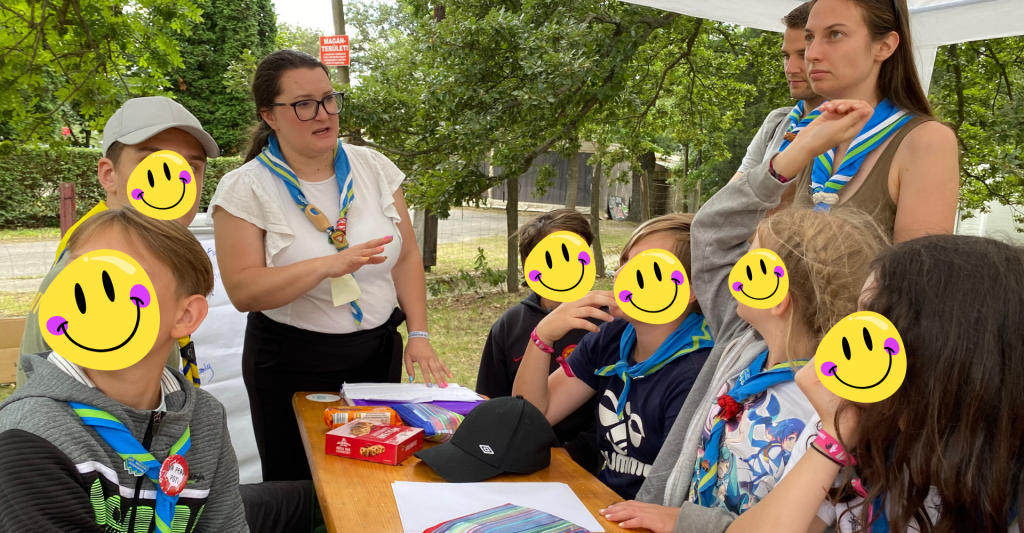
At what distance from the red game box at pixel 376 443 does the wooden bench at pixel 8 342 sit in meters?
3.78

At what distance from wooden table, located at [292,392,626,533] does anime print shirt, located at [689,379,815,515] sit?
0.24 m

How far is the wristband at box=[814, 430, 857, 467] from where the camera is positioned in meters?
1.17

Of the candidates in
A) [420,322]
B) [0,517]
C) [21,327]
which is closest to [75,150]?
[21,327]

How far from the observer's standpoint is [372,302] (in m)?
2.38

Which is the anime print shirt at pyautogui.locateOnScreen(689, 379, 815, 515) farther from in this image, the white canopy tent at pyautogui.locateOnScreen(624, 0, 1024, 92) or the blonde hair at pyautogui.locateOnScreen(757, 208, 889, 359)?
the white canopy tent at pyautogui.locateOnScreen(624, 0, 1024, 92)

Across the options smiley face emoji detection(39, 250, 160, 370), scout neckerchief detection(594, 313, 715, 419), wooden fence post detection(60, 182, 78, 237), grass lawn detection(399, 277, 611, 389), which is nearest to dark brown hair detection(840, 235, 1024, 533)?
scout neckerchief detection(594, 313, 715, 419)

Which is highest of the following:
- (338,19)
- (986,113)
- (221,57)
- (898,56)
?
(221,57)

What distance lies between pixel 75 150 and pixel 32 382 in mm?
13958

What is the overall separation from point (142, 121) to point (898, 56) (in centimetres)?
200

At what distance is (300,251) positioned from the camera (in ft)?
7.53

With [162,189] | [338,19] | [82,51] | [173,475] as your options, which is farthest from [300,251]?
[338,19]

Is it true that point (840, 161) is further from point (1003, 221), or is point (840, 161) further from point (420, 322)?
point (1003, 221)

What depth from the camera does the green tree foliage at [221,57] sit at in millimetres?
14797

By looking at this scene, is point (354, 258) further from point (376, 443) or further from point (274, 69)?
point (274, 69)
